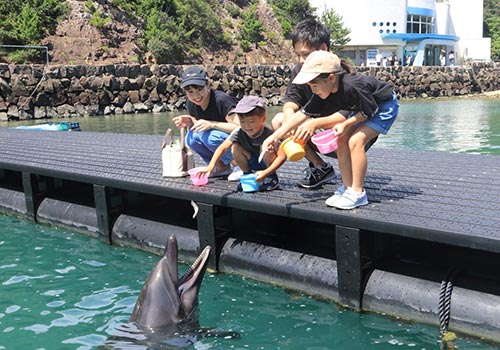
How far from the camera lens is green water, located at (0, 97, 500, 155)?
16.1 meters

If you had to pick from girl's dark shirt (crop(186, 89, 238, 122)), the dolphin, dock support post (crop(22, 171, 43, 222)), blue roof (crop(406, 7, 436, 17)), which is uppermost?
blue roof (crop(406, 7, 436, 17))

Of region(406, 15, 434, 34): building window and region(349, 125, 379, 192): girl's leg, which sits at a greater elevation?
region(406, 15, 434, 34): building window

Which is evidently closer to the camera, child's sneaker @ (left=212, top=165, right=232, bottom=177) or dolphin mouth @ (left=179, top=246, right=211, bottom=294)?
dolphin mouth @ (left=179, top=246, right=211, bottom=294)

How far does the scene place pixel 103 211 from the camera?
6918mm

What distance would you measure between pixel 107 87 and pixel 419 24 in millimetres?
44721

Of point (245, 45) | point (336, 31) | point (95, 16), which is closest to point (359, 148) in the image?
point (95, 16)

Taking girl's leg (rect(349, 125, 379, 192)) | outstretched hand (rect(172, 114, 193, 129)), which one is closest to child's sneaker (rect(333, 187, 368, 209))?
girl's leg (rect(349, 125, 379, 192))

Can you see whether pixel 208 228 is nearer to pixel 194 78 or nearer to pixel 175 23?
pixel 194 78

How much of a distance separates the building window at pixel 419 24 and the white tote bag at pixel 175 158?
205 ft

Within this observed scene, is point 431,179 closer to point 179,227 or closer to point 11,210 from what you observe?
point 179,227

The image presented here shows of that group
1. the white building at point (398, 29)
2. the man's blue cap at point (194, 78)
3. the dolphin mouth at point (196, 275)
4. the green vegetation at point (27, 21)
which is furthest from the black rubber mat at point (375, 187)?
the white building at point (398, 29)

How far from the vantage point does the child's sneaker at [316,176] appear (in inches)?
230

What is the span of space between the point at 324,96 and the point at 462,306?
1.81m

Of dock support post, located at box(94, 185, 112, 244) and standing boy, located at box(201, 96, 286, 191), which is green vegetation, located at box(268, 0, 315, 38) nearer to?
dock support post, located at box(94, 185, 112, 244)
